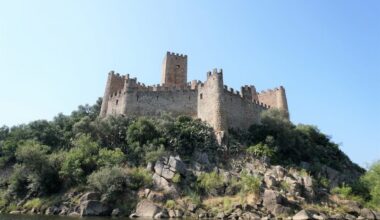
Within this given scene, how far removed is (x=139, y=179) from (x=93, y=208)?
619cm

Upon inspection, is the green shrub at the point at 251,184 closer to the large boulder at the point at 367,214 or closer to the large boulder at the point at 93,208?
the large boulder at the point at 367,214

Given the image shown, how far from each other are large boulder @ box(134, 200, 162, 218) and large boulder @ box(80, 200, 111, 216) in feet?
10.3

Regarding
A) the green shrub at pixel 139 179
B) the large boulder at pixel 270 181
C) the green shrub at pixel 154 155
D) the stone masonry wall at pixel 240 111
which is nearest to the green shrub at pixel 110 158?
the green shrub at pixel 139 179

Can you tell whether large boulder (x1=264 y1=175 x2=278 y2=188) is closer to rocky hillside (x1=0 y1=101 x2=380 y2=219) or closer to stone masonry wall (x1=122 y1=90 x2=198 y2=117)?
rocky hillside (x1=0 y1=101 x2=380 y2=219)

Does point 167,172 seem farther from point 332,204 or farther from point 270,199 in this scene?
point 332,204

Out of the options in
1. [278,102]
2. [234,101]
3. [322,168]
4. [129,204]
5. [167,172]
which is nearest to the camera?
[129,204]

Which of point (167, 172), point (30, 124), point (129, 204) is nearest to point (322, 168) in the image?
point (167, 172)

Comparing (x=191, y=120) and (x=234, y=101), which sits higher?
(x=234, y=101)

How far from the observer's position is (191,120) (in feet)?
163

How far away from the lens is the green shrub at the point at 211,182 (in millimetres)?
37531

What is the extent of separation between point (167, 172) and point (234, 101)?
18.2 metres

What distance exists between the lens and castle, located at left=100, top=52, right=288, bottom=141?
49.2 meters

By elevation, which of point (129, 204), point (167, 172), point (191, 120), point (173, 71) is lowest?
point (129, 204)

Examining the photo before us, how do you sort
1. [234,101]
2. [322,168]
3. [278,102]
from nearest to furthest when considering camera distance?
[322,168] → [234,101] → [278,102]
